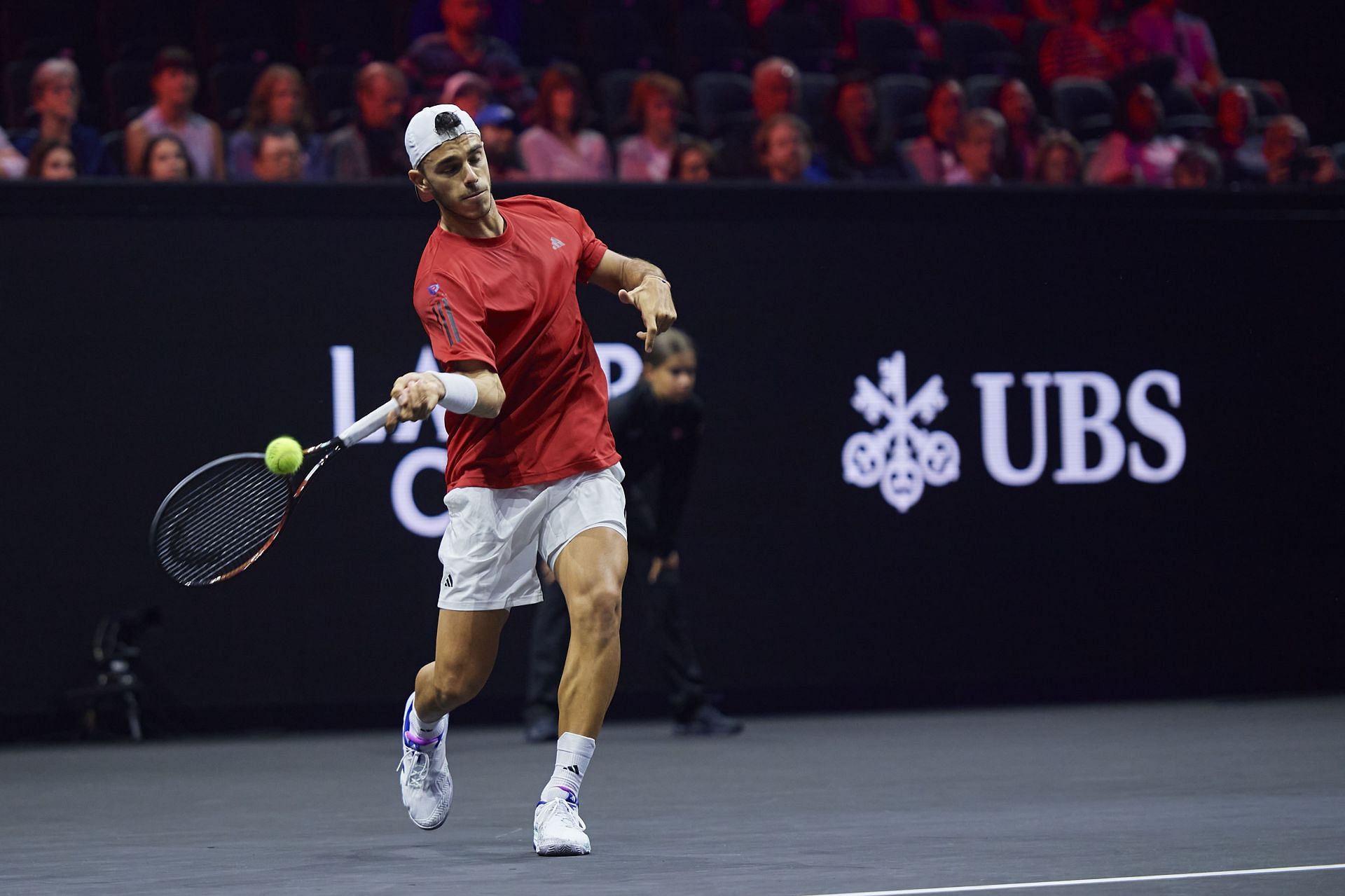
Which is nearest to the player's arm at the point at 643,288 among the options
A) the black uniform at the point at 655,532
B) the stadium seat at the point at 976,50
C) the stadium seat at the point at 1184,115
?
the black uniform at the point at 655,532

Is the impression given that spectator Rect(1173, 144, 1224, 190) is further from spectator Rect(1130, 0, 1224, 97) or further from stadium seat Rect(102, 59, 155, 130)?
stadium seat Rect(102, 59, 155, 130)

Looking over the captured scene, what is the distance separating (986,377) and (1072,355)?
463 mm

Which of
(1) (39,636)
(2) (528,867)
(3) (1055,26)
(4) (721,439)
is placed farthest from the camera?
(3) (1055,26)

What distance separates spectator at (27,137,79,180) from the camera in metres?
8.62

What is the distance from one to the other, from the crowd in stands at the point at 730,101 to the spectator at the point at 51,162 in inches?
0.4

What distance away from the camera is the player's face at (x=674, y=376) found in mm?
7867

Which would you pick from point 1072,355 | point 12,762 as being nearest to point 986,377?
point 1072,355

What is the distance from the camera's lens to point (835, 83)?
36.8 feet

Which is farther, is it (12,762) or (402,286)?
(402,286)

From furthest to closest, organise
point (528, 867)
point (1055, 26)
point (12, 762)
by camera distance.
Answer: point (1055, 26), point (12, 762), point (528, 867)

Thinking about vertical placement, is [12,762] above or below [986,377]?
below

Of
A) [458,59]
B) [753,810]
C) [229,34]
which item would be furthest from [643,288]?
[229,34]

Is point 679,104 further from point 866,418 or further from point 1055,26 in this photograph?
point 1055,26

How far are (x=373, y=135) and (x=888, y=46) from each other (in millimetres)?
3928
